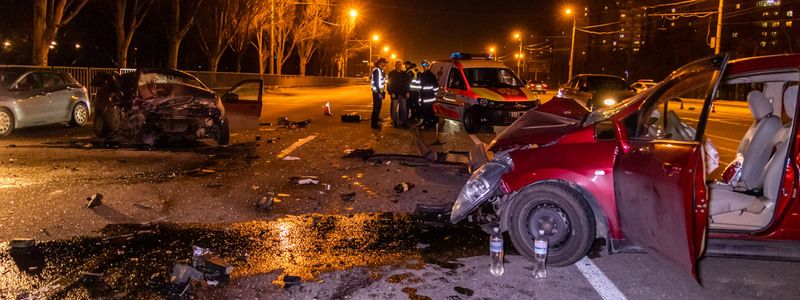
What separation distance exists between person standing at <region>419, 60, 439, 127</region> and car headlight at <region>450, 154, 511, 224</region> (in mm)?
11804

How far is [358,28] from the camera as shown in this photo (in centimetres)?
8444

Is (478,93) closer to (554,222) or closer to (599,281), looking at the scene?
(554,222)

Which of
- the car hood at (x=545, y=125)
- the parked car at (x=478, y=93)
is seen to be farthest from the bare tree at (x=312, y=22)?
the car hood at (x=545, y=125)

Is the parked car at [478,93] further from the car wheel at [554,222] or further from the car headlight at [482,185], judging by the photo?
the car wheel at [554,222]

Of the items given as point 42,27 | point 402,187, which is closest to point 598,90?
point 402,187

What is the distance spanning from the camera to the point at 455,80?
53.9 ft

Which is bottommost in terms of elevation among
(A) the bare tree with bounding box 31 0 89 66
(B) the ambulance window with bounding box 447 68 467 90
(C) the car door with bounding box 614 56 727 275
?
(C) the car door with bounding box 614 56 727 275

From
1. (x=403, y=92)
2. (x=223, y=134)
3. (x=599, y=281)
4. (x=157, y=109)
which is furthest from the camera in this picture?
(x=403, y=92)

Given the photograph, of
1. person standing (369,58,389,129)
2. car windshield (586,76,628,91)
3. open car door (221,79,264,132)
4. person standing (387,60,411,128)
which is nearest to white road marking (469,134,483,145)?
person standing (387,60,411,128)

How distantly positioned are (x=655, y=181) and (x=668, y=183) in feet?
0.43

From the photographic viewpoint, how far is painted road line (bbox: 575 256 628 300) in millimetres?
4523

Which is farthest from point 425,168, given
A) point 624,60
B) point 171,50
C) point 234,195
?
point 624,60

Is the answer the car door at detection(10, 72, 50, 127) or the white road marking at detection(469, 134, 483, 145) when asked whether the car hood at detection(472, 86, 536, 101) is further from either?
the car door at detection(10, 72, 50, 127)

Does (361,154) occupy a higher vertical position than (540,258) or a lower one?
lower
